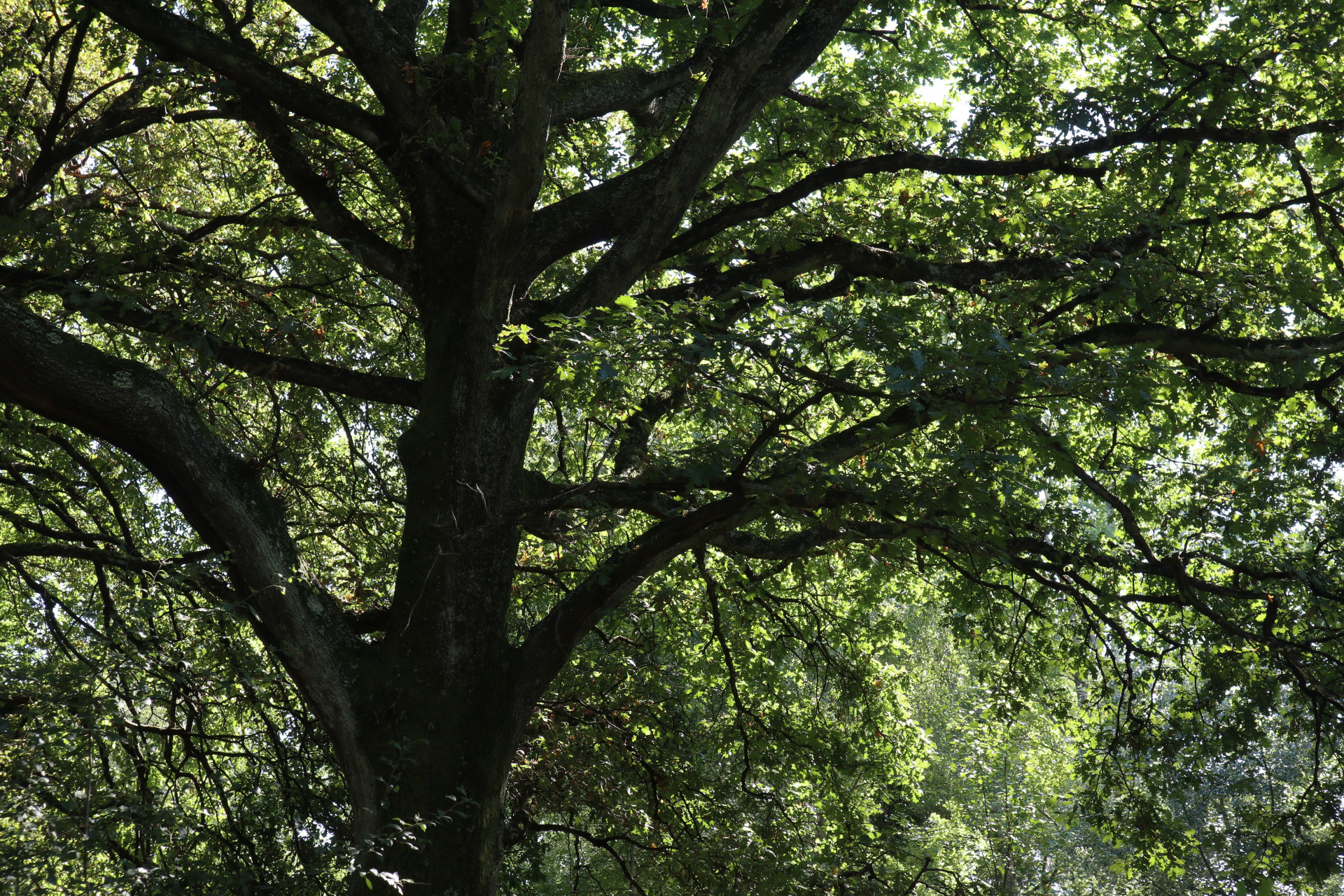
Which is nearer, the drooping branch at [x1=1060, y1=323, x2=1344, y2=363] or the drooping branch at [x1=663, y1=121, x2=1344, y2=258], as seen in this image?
the drooping branch at [x1=1060, y1=323, x2=1344, y2=363]

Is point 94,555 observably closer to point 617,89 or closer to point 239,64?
point 239,64

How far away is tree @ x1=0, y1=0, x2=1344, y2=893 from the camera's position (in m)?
4.46

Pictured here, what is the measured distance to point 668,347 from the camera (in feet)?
12.5

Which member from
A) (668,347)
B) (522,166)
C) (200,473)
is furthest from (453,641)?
(522,166)

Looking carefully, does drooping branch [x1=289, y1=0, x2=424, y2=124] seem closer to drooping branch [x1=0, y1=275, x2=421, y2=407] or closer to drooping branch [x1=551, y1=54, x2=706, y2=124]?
drooping branch [x1=551, y1=54, x2=706, y2=124]

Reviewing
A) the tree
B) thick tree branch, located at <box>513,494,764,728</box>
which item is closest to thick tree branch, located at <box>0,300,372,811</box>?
the tree

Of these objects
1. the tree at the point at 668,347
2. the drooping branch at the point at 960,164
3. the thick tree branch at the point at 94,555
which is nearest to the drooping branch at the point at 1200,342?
the tree at the point at 668,347

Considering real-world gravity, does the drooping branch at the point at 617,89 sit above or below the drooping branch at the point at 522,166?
above

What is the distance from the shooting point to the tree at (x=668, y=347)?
14.6ft

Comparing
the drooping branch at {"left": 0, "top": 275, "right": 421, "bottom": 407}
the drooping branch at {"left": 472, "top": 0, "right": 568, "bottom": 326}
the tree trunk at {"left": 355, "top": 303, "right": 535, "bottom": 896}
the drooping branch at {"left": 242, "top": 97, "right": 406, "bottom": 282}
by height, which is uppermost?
the drooping branch at {"left": 242, "top": 97, "right": 406, "bottom": 282}

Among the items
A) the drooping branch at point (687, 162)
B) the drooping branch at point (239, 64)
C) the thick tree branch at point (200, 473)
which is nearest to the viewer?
the thick tree branch at point (200, 473)

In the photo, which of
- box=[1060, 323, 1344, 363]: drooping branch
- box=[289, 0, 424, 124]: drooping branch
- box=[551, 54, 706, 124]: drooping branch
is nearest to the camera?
box=[289, 0, 424, 124]: drooping branch

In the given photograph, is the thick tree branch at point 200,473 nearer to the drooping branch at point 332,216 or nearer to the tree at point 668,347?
the tree at point 668,347

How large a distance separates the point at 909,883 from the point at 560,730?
2576 mm
